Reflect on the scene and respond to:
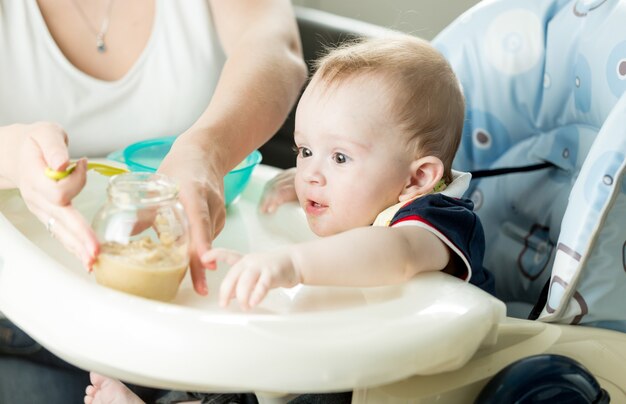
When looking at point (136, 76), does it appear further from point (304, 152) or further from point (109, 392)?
point (109, 392)

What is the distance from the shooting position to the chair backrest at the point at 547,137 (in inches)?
38.3

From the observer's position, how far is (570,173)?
1145 mm

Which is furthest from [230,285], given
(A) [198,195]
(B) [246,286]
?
(A) [198,195]

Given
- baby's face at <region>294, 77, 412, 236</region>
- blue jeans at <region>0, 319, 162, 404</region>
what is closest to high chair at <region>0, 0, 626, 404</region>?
baby's face at <region>294, 77, 412, 236</region>

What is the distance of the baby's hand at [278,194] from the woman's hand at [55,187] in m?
0.38

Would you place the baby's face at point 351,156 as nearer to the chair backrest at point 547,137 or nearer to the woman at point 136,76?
the woman at point 136,76

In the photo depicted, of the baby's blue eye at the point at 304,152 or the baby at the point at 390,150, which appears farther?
the baby's blue eye at the point at 304,152

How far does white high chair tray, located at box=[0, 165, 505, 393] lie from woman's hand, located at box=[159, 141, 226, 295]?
5 centimetres

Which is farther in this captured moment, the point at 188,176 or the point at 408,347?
the point at 188,176

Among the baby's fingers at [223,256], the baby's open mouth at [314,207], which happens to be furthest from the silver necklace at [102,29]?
the baby's fingers at [223,256]

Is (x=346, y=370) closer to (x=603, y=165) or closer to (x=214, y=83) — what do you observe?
(x=603, y=165)

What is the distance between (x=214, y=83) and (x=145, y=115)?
130mm

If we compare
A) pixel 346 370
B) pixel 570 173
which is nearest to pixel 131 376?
pixel 346 370

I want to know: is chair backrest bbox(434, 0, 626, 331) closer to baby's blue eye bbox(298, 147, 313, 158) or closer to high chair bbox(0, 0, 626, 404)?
high chair bbox(0, 0, 626, 404)
